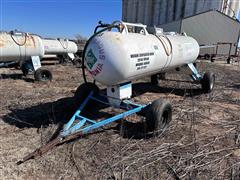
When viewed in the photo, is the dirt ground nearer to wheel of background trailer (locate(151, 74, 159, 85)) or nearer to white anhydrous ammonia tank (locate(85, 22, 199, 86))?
white anhydrous ammonia tank (locate(85, 22, 199, 86))

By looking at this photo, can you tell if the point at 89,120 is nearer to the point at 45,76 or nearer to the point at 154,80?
the point at 154,80

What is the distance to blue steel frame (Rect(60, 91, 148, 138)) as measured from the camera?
313 cm

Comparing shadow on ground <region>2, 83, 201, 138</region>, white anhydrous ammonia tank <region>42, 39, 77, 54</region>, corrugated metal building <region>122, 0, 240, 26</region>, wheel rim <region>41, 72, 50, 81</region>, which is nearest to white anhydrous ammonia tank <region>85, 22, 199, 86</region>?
shadow on ground <region>2, 83, 201, 138</region>

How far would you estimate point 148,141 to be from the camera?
331 cm

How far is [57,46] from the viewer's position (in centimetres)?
1174

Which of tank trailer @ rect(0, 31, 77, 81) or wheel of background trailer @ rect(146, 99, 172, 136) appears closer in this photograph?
wheel of background trailer @ rect(146, 99, 172, 136)

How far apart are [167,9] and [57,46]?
16876 mm

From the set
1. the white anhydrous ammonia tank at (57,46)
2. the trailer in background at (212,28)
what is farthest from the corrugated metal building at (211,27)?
the white anhydrous ammonia tank at (57,46)

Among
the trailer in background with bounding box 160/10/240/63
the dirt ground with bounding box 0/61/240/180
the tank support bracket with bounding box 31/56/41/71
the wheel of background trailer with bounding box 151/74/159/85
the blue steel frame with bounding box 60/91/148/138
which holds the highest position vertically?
the trailer in background with bounding box 160/10/240/63

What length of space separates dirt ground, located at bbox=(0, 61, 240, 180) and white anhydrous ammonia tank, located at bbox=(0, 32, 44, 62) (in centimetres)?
246

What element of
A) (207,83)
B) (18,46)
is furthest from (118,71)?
(18,46)

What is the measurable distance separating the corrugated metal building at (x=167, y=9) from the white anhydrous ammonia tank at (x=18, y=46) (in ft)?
61.3

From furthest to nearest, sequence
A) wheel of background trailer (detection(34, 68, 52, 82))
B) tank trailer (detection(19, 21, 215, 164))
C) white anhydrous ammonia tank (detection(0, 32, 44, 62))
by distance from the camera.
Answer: wheel of background trailer (detection(34, 68, 52, 82)) < white anhydrous ammonia tank (detection(0, 32, 44, 62)) < tank trailer (detection(19, 21, 215, 164))

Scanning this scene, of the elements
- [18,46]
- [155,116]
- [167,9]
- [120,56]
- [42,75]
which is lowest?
[42,75]
